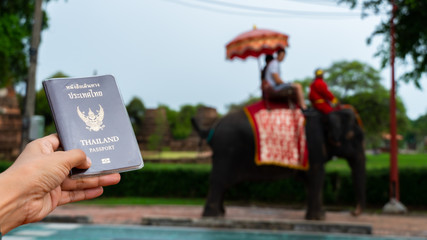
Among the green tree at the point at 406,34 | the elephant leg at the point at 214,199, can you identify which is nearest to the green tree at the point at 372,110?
the green tree at the point at 406,34

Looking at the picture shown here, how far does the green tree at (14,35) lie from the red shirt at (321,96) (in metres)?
12.1

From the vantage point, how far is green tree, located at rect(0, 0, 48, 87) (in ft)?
57.9

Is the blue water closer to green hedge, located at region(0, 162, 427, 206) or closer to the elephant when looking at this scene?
the elephant

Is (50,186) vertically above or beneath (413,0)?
beneath

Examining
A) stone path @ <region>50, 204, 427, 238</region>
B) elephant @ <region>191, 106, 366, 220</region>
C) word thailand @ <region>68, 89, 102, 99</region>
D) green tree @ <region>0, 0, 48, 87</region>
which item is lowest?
stone path @ <region>50, 204, 427, 238</region>

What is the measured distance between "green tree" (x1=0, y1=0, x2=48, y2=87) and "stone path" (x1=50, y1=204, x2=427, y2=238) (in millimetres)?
7330

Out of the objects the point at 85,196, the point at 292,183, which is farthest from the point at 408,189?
the point at 85,196

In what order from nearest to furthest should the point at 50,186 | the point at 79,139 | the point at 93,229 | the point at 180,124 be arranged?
the point at 50,186 → the point at 79,139 → the point at 93,229 → the point at 180,124

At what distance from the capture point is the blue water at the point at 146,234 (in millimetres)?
8773

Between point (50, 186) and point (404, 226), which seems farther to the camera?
point (404, 226)

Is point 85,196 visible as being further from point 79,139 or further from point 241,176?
point 241,176

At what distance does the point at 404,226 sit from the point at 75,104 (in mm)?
9608

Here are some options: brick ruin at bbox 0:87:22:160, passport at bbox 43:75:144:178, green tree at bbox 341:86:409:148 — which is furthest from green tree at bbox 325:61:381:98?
passport at bbox 43:75:144:178

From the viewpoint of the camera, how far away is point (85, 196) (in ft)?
8.45
